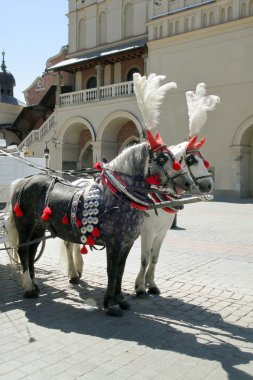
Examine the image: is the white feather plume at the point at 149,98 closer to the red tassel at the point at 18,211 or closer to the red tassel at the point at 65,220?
the red tassel at the point at 65,220

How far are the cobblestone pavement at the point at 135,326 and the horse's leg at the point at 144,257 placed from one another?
0.14m

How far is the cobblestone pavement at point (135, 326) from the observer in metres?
3.37

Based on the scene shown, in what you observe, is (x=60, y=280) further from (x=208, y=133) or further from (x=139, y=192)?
(x=208, y=133)

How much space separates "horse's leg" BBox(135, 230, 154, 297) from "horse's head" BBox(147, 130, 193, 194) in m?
0.96

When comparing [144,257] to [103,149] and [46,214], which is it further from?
[103,149]

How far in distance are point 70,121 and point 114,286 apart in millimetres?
23945

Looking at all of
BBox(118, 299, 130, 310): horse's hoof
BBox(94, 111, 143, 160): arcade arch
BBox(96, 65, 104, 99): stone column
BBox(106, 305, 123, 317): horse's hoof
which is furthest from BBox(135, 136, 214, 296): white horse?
BBox(96, 65, 104, 99): stone column

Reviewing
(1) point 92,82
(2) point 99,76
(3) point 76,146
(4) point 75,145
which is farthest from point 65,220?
(1) point 92,82

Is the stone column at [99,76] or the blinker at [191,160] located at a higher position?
the stone column at [99,76]

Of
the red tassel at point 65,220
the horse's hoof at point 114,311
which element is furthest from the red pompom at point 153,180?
the horse's hoof at point 114,311

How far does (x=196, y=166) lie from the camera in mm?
4457

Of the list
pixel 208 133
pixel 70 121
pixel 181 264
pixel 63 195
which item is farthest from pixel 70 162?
pixel 63 195

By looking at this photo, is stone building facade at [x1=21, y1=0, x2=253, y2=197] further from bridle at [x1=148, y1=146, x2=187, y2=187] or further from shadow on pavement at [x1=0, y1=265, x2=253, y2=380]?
bridle at [x1=148, y1=146, x2=187, y2=187]

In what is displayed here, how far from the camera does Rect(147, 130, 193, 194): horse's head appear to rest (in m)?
4.35
